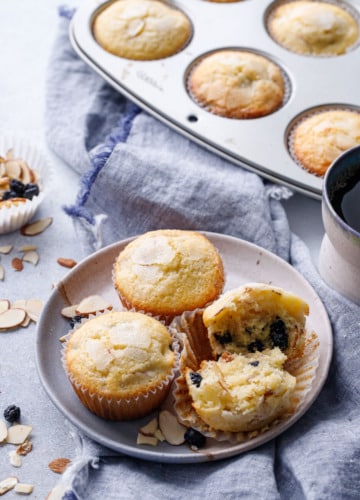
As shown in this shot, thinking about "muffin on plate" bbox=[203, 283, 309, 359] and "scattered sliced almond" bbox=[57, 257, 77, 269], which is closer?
"muffin on plate" bbox=[203, 283, 309, 359]

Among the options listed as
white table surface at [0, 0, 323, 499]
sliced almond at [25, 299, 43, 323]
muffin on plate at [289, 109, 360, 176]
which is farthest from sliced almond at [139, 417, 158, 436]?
muffin on plate at [289, 109, 360, 176]

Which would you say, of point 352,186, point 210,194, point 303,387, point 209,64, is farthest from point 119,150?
point 303,387

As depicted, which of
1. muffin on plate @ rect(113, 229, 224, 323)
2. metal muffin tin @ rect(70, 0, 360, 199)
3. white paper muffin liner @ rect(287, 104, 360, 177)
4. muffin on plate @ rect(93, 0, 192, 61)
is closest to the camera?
muffin on plate @ rect(113, 229, 224, 323)

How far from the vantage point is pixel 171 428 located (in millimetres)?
2070

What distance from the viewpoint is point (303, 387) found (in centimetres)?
209

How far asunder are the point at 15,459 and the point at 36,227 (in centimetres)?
100

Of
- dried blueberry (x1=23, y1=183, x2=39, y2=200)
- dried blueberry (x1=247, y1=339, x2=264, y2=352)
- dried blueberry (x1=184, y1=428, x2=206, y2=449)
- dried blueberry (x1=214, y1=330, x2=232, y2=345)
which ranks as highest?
dried blueberry (x1=214, y1=330, x2=232, y2=345)

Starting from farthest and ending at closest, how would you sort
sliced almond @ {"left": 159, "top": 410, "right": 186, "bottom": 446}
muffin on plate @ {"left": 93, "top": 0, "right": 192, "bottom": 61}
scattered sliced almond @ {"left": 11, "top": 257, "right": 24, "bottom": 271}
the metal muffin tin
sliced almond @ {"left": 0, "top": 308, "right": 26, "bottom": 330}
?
muffin on plate @ {"left": 93, "top": 0, "right": 192, "bottom": 61}
the metal muffin tin
scattered sliced almond @ {"left": 11, "top": 257, "right": 24, "bottom": 271}
sliced almond @ {"left": 0, "top": 308, "right": 26, "bottom": 330}
sliced almond @ {"left": 159, "top": 410, "right": 186, "bottom": 446}

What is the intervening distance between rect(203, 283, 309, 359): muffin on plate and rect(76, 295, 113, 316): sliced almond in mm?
423

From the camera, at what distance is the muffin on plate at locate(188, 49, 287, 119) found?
2938 mm

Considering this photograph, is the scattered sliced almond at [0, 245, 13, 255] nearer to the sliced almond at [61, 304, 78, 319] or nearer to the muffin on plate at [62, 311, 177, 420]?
the sliced almond at [61, 304, 78, 319]

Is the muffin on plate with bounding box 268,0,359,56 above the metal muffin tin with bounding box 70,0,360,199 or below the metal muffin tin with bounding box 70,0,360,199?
above

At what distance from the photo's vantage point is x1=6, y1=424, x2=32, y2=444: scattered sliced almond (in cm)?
214

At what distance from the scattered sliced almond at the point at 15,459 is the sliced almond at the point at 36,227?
0.95 meters
